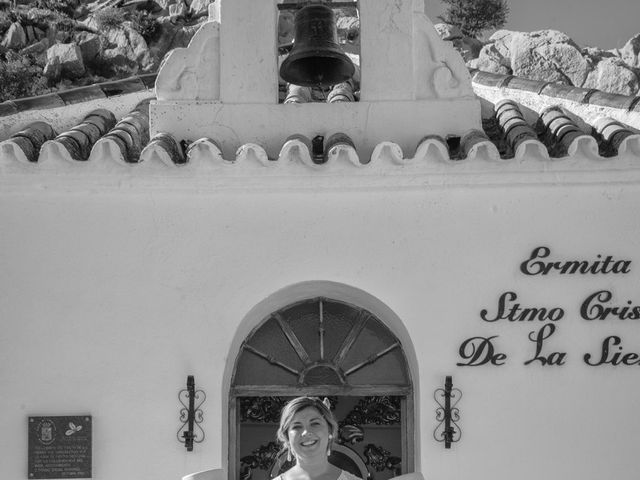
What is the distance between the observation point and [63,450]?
8.03m

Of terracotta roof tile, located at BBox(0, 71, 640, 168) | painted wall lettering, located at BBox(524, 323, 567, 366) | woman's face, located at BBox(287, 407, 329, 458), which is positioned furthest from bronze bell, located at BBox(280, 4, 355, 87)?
woman's face, located at BBox(287, 407, 329, 458)

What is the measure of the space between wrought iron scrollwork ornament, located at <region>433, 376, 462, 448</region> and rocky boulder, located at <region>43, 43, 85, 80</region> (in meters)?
29.7

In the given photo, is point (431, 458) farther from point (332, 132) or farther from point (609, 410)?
point (332, 132)

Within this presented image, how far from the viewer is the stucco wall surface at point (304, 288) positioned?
802 centimetres

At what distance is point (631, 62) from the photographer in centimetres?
3394

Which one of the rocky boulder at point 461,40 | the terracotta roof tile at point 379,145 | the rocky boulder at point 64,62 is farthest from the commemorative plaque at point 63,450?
the rocky boulder at point 64,62

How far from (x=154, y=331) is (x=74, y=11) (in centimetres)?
3646

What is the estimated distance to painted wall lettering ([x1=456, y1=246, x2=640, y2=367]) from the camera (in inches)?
318

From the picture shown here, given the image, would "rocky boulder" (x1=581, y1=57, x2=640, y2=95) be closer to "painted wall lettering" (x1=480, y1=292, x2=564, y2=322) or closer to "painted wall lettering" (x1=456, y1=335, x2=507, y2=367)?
"painted wall lettering" (x1=480, y1=292, x2=564, y2=322)

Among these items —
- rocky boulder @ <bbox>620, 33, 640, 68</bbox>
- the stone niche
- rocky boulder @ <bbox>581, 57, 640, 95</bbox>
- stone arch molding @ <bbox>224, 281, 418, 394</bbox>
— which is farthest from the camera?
rocky boulder @ <bbox>620, 33, 640, 68</bbox>

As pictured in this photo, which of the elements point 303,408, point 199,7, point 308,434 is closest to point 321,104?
point 303,408

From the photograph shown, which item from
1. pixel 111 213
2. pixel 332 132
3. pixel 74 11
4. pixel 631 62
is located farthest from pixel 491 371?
pixel 74 11

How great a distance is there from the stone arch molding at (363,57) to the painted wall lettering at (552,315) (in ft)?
5.33

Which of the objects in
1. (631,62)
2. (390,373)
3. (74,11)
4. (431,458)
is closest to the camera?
(431,458)
